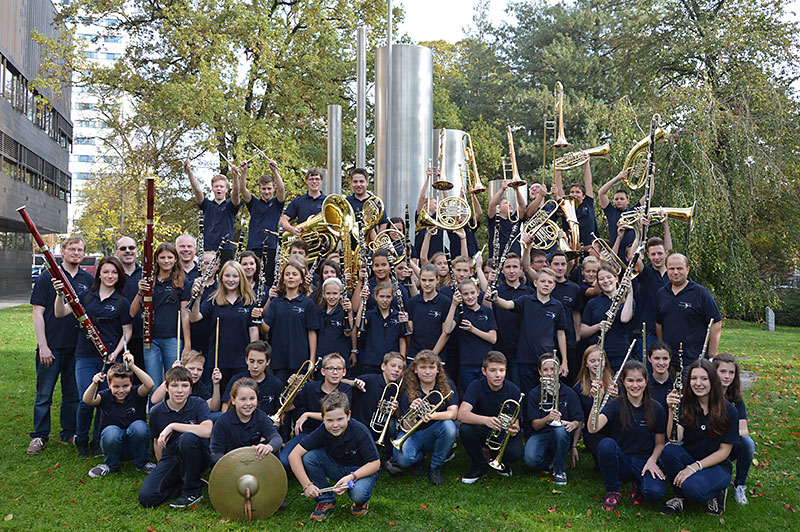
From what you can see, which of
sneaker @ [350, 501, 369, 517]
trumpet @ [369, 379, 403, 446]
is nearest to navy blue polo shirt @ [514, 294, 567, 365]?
trumpet @ [369, 379, 403, 446]

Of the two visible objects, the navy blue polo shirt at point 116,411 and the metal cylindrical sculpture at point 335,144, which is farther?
the metal cylindrical sculpture at point 335,144

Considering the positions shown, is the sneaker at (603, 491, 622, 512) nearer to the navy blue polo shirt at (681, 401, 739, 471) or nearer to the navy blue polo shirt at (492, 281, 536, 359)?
the navy blue polo shirt at (681, 401, 739, 471)

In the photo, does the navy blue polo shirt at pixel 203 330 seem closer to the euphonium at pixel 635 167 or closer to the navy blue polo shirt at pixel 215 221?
the navy blue polo shirt at pixel 215 221

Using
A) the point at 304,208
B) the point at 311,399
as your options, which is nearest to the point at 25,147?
the point at 304,208

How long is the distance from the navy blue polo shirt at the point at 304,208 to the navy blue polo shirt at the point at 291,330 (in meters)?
1.94

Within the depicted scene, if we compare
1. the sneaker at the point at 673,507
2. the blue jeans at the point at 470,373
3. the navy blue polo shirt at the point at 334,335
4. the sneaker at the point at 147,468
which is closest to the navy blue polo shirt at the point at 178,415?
the sneaker at the point at 147,468

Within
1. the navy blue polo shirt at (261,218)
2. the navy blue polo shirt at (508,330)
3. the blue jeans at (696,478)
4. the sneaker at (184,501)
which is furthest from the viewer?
the navy blue polo shirt at (261,218)

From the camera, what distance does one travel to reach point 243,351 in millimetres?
5723

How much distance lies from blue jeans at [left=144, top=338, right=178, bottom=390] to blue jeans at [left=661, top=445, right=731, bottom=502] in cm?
409

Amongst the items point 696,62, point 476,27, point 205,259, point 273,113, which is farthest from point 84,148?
point 205,259

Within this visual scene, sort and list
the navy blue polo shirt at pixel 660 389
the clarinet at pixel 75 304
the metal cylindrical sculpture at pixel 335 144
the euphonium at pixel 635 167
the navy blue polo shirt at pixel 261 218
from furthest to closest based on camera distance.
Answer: the metal cylindrical sculpture at pixel 335 144 → the navy blue polo shirt at pixel 261 218 → the euphonium at pixel 635 167 → the clarinet at pixel 75 304 → the navy blue polo shirt at pixel 660 389

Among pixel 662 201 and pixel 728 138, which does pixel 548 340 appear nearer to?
pixel 662 201

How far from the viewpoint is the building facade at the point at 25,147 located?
2548 centimetres

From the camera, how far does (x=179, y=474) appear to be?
16.1ft
